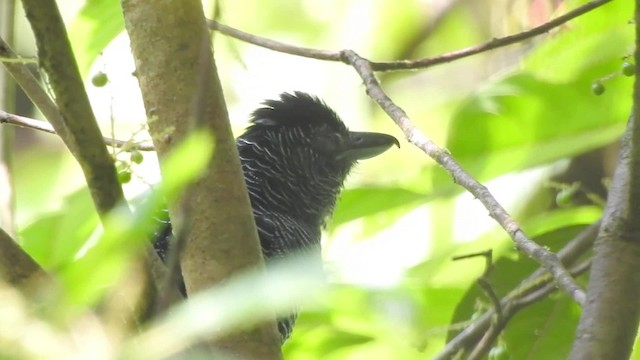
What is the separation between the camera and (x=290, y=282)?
0.82 meters

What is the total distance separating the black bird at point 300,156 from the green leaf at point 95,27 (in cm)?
104

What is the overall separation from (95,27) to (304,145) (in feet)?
4.50

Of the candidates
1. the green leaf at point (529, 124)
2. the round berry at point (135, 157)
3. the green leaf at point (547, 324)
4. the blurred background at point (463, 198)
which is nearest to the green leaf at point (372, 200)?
the blurred background at point (463, 198)

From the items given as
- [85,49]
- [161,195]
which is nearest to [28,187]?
[85,49]

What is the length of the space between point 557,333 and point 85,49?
1222 mm

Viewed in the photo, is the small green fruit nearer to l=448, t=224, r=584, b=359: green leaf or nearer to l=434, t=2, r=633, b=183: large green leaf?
l=434, t=2, r=633, b=183: large green leaf

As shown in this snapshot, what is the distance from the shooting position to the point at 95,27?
214 centimetres

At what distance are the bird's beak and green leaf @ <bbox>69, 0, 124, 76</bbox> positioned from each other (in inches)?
51.1

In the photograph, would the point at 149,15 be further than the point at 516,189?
No

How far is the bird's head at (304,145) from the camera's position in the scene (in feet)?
10.9

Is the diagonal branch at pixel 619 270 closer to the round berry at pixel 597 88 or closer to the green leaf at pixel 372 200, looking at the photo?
A: the round berry at pixel 597 88

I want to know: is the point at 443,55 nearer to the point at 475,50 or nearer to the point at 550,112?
the point at 475,50

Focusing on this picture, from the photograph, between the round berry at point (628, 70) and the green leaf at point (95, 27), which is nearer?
the round berry at point (628, 70)

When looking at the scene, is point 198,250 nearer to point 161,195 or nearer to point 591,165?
point 161,195
